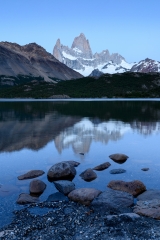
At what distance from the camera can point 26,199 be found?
17.6 metres

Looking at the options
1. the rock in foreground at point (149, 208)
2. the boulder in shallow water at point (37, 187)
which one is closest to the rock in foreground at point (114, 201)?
the rock in foreground at point (149, 208)

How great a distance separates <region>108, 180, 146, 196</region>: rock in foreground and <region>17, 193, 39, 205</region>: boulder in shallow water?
6.07 metres

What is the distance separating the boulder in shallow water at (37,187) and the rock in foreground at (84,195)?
254 centimetres

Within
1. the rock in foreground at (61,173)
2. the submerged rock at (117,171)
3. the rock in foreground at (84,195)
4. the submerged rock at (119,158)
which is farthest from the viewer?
the submerged rock at (119,158)

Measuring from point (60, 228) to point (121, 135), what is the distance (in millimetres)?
30885

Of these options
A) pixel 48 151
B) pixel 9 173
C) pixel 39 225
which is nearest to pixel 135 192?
pixel 39 225

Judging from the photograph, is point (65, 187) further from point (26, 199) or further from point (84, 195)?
point (26, 199)

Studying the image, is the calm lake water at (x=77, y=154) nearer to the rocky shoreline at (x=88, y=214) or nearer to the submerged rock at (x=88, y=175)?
the submerged rock at (x=88, y=175)

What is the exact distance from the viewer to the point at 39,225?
14.4 meters

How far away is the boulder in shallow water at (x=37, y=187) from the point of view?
63.2ft

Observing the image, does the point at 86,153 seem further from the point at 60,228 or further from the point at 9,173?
the point at 60,228

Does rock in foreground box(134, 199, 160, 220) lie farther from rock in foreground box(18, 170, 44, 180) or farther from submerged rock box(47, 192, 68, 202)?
rock in foreground box(18, 170, 44, 180)

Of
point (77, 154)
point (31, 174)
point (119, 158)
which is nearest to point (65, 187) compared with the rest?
point (31, 174)

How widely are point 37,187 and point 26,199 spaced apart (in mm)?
2064
